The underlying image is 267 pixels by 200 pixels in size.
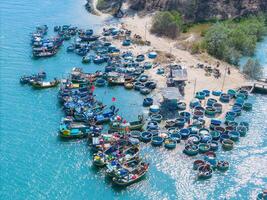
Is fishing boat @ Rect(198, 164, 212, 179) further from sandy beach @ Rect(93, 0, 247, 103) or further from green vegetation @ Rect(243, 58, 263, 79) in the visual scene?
green vegetation @ Rect(243, 58, 263, 79)

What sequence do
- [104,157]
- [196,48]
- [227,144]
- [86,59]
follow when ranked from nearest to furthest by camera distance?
[104,157]
[227,144]
[86,59]
[196,48]

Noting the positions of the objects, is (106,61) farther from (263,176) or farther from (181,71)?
(263,176)

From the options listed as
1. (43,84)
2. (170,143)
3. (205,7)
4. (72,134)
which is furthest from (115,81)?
(205,7)

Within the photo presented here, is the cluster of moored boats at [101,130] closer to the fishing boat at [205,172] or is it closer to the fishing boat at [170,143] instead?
the fishing boat at [170,143]

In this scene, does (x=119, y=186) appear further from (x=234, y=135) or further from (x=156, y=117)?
(x=234, y=135)

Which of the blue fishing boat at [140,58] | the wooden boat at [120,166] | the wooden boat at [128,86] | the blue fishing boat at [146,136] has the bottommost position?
the wooden boat at [120,166]

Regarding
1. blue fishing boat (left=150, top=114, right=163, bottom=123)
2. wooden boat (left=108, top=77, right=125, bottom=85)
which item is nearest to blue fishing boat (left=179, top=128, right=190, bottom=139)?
blue fishing boat (left=150, top=114, right=163, bottom=123)

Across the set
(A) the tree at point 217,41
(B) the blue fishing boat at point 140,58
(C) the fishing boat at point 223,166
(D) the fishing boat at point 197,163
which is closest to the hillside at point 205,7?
(A) the tree at point 217,41
